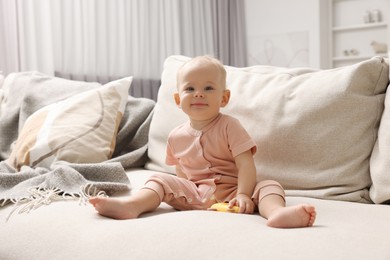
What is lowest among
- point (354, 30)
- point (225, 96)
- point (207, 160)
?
point (207, 160)

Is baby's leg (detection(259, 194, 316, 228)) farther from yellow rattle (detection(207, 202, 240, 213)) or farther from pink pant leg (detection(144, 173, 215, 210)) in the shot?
pink pant leg (detection(144, 173, 215, 210))

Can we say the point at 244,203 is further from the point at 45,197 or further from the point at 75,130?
the point at 75,130

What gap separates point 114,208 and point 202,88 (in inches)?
16.7

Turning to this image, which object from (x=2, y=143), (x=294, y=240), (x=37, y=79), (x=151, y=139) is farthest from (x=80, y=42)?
(x=294, y=240)

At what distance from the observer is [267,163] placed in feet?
4.68

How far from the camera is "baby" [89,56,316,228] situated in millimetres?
1187

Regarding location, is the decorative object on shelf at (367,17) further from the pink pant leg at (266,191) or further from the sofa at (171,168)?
the pink pant leg at (266,191)

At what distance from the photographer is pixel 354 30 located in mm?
4652

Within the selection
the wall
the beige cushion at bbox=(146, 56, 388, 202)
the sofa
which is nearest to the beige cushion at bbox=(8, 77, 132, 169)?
the sofa

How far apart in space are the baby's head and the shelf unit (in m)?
3.49

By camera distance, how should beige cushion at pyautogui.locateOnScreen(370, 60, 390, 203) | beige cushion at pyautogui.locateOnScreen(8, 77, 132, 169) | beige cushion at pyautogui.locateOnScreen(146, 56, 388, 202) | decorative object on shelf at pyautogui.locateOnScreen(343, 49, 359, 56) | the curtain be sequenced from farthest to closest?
decorative object on shelf at pyautogui.locateOnScreen(343, 49, 359, 56), the curtain, beige cushion at pyautogui.locateOnScreen(8, 77, 132, 169), beige cushion at pyautogui.locateOnScreen(146, 56, 388, 202), beige cushion at pyautogui.locateOnScreen(370, 60, 390, 203)

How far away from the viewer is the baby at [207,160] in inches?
46.7

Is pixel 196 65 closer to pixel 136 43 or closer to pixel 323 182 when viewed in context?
pixel 323 182

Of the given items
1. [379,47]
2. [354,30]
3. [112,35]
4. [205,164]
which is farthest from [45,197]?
[354,30]
